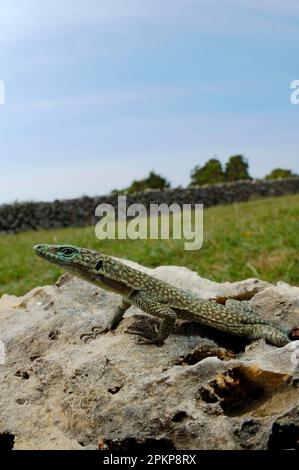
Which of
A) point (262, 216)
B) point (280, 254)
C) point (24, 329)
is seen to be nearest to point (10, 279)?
point (280, 254)

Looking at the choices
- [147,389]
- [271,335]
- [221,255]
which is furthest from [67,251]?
[221,255]

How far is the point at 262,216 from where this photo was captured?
1436cm

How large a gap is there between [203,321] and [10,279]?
8.08m

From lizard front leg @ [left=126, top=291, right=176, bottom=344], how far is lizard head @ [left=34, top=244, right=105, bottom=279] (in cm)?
30

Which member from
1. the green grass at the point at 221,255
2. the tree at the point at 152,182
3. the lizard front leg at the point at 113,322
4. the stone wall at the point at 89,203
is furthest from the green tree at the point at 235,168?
the lizard front leg at the point at 113,322

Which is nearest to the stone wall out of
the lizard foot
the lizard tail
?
the lizard foot

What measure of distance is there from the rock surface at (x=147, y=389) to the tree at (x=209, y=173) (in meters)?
36.6

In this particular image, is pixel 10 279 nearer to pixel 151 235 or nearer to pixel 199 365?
pixel 151 235

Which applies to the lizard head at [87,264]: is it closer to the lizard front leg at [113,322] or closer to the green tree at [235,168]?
the lizard front leg at [113,322]

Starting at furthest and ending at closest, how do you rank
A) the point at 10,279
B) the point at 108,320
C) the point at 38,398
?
the point at 10,279 < the point at 108,320 < the point at 38,398

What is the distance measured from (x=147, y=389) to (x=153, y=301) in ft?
2.17

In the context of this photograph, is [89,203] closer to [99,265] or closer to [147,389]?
[99,265]

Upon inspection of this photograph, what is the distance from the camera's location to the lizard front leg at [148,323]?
12.7 feet

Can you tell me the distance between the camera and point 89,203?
26922 mm
